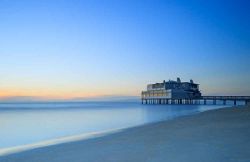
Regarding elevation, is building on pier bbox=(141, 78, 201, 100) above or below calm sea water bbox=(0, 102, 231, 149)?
above

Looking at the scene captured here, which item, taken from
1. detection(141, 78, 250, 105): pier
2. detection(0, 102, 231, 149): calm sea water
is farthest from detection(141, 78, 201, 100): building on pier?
detection(0, 102, 231, 149): calm sea water

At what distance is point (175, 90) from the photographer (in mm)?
95625

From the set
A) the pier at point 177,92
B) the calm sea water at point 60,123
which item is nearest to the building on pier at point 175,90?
the pier at point 177,92

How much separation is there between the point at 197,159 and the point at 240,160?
81cm

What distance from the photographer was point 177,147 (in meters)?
7.55

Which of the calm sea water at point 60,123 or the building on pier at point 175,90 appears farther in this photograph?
the building on pier at point 175,90

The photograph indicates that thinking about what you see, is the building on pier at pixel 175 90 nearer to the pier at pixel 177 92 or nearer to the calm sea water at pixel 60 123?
the pier at pixel 177 92

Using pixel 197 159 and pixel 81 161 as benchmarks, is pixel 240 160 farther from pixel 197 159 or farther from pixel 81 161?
pixel 81 161

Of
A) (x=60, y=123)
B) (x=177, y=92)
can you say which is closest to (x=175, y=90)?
(x=177, y=92)

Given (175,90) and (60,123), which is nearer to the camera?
(60,123)

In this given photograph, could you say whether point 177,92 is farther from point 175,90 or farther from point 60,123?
point 60,123

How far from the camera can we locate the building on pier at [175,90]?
95188 mm

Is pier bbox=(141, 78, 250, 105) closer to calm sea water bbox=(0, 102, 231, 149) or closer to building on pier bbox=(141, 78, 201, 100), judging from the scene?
building on pier bbox=(141, 78, 201, 100)

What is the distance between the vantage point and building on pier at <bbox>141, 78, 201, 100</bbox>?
95.2m
